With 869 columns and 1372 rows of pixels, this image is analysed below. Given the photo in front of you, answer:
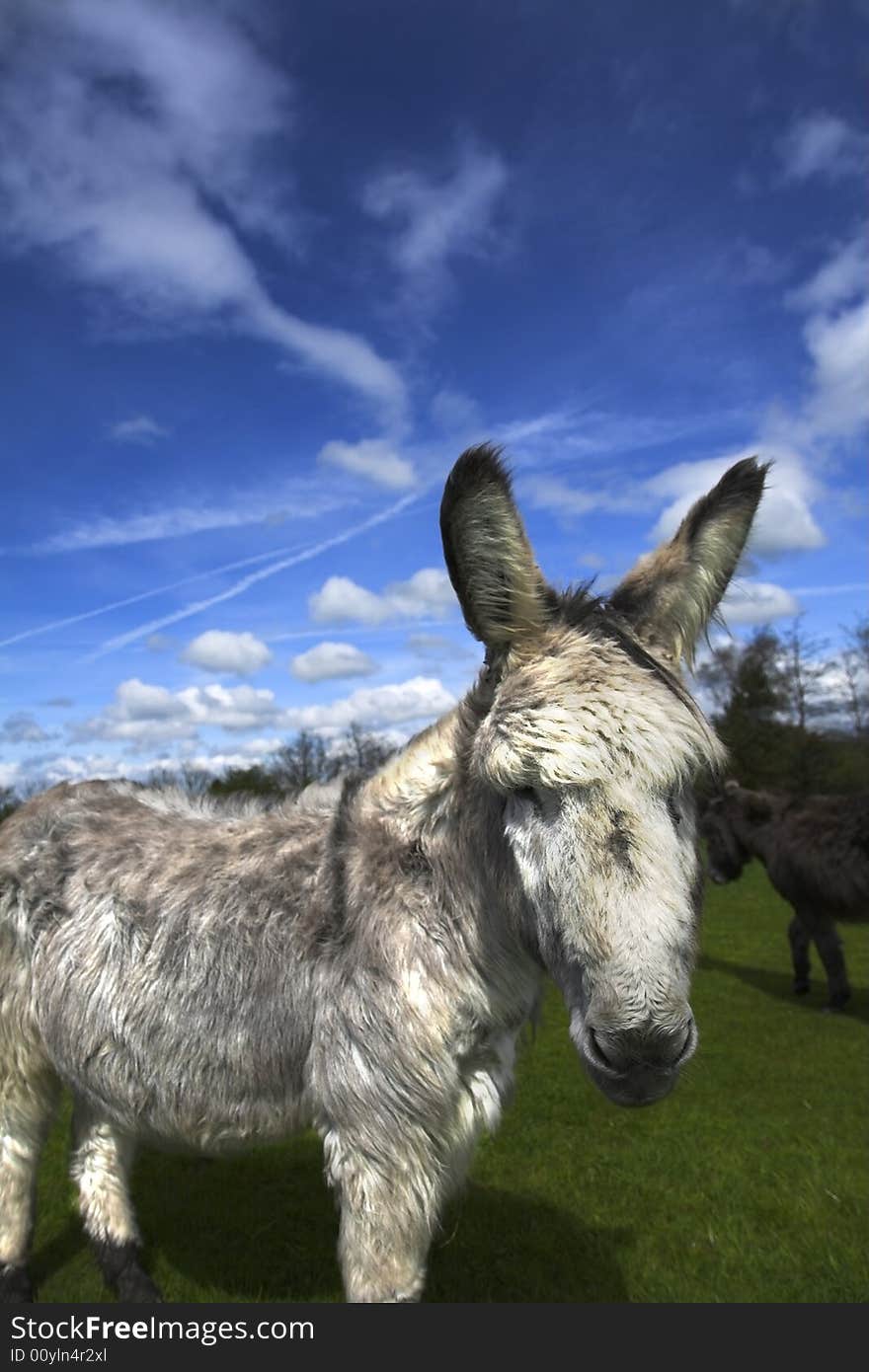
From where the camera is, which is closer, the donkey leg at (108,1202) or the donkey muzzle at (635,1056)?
the donkey muzzle at (635,1056)

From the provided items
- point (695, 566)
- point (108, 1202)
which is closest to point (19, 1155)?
point (108, 1202)

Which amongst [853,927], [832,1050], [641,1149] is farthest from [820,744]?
[641,1149]

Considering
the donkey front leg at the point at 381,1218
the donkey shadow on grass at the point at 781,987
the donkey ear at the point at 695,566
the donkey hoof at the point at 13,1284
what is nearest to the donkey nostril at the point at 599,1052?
the donkey front leg at the point at 381,1218

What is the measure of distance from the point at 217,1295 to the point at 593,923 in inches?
150

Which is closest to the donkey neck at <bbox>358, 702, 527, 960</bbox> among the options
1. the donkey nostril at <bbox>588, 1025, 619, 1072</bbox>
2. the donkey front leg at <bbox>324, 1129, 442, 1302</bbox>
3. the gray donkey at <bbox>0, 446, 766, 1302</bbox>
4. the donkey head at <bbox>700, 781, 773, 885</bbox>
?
the gray donkey at <bbox>0, 446, 766, 1302</bbox>

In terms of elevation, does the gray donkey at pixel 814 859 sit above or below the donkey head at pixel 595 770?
below

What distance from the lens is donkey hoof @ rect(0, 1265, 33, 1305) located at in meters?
4.09

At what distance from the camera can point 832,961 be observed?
39.2 ft

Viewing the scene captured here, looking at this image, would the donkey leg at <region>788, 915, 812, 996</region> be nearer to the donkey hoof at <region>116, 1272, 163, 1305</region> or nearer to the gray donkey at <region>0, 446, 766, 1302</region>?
the donkey hoof at <region>116, 1272, 163, 1305</region>

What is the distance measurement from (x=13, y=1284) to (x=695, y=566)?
4825 millimetres

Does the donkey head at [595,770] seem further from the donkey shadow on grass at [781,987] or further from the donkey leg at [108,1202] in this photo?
the donkey shadow on grass at [781,987]

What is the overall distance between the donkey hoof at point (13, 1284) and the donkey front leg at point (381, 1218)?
7.46ft

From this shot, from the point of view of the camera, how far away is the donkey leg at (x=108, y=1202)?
4.25 meters

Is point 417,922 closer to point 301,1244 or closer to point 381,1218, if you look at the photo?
point 381,1218
